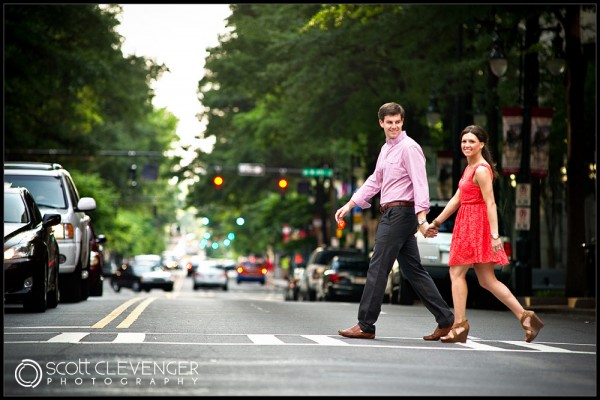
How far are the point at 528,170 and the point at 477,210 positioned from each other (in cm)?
1616

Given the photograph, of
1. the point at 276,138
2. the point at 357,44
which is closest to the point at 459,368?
the point at 357,44

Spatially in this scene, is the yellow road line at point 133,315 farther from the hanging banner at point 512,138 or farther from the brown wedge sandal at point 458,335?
the hanging banner at point 512,138

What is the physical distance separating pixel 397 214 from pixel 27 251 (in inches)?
235

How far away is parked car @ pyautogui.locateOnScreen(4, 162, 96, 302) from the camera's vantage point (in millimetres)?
21281

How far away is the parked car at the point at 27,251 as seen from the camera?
17.2 meters

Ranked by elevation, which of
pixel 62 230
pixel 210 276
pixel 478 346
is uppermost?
pixel 62 230

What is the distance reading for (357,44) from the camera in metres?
39.9

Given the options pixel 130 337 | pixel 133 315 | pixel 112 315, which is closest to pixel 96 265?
pixel 133 315

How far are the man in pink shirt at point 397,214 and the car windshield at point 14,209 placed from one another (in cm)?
622

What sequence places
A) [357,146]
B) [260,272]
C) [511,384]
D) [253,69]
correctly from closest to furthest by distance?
[511,384]
[253,69]
[357,146]
[260,272]

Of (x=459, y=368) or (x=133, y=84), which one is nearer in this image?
(x=459, y=368)

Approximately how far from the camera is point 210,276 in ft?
241

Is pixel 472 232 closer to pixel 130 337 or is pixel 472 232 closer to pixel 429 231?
pixel 429 231

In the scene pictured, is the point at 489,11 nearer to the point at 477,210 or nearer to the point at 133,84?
the point at 477,210
